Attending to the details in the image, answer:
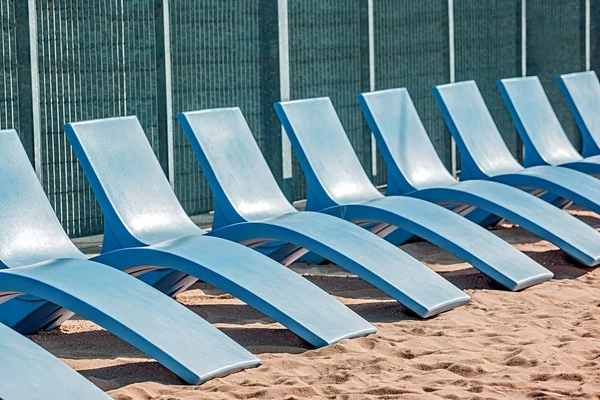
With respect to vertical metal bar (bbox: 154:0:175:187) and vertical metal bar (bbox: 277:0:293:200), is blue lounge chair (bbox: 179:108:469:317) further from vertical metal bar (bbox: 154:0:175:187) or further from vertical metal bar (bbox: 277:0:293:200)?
vertical metal bar (bbox: 277:0:293:200)

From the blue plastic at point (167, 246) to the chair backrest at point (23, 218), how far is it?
257 millimetres

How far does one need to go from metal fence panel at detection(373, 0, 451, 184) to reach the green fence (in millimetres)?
13

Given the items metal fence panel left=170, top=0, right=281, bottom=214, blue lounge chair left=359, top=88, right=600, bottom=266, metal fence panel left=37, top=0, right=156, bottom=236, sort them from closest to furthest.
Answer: blue lounge chair left=359, top=88, right=600, bottom=266
metal fence panel left=37, top=0, right=156, bottom=236
metal fence panel left=170, top=0, right=281, bottom=214

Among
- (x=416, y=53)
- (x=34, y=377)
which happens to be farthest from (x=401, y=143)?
(x=34, y=377)

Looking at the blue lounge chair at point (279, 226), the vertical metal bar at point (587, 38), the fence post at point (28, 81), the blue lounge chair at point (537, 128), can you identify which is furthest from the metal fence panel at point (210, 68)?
the vertical metal bar at point (587, 38)

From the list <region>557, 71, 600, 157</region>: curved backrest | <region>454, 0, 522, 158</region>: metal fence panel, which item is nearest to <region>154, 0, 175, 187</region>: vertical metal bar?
<region>557, 71, 600, 157</region>: curved backrest

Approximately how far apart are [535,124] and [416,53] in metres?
2.06

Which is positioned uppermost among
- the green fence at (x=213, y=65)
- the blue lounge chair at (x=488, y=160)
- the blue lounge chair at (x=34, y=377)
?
the green fence at (x=213, y=65)

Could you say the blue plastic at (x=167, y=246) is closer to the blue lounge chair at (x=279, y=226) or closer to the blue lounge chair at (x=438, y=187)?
the blue lounge chair at (x=279, y=226)

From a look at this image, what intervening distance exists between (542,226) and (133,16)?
11.2 feet

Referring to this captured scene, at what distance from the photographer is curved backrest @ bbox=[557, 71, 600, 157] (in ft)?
33.7

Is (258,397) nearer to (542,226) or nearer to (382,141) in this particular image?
(542,226)

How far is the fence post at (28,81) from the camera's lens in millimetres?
7738

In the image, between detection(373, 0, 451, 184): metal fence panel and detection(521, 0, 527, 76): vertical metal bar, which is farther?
detection(521, 0, 527, 76): vertical metal bar
